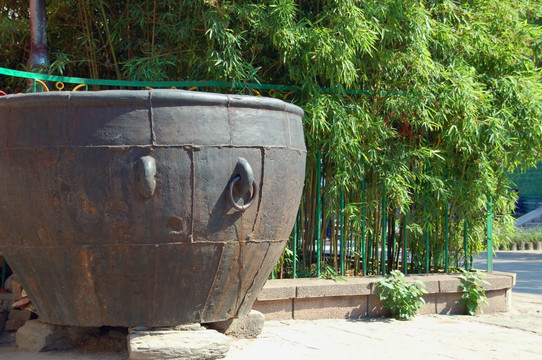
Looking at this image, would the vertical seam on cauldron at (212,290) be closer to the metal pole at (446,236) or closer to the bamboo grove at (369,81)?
the bamboo grove at (369,81)

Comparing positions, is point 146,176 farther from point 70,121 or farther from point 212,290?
point 212,290

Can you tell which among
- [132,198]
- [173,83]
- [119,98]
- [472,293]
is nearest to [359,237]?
[472,293]

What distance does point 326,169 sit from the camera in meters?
5.05

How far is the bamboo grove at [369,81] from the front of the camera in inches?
183

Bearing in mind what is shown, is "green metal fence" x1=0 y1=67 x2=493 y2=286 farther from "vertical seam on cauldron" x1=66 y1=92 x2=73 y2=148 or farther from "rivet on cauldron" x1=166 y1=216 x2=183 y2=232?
"rivet on cauldron" x1=166 y1=216 x2=183 y2=232

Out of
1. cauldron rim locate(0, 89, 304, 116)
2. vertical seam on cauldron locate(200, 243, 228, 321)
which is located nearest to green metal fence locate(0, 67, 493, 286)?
cauldron rim locate(0, 89, 304, 116)

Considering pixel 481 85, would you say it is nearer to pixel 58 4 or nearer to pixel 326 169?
pixel 326 169

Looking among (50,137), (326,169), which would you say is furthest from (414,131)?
(50,137)

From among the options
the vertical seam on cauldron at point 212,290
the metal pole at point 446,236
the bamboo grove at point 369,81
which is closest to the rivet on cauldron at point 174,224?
the vertical seam on cauldron at point 212,290

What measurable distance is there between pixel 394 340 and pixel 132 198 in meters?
2.03

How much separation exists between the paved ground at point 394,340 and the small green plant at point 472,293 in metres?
0.10

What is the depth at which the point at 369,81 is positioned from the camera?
5.19 metres

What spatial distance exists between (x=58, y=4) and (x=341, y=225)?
272 centimetres

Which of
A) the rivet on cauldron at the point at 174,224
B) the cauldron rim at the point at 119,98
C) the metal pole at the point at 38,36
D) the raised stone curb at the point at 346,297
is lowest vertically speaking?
the raised stone curb at the point at 346,297
